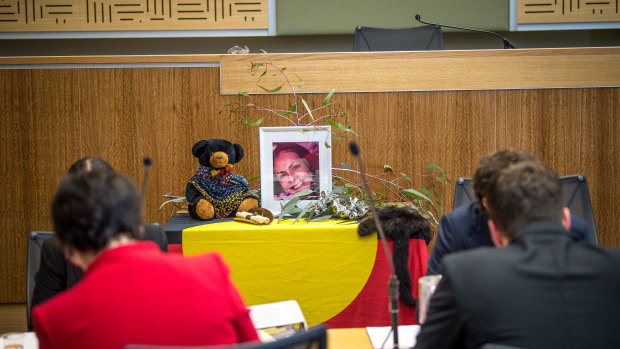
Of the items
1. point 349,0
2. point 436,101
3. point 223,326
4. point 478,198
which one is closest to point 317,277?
point 478,198

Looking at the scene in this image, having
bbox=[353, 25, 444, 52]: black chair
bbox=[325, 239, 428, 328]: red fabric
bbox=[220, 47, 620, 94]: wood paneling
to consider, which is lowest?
bbox=[325, 239, 428, 328]: red fabric

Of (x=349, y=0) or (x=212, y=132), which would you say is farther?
(x=349, y=0)

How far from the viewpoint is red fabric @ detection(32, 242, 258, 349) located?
0.82 metres

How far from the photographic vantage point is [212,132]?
3.08 metres

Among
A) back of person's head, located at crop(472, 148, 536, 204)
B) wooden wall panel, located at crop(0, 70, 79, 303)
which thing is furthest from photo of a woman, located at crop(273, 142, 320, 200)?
wooden wall panel, located at crop(0, 70, 79, 303)

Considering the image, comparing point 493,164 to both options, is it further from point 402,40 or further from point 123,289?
point 402,40

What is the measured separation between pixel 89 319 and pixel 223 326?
208 millimetres

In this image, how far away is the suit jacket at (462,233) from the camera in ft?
5.20

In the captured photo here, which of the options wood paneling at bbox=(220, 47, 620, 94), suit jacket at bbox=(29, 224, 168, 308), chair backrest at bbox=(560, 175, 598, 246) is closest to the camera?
suit jacket at bbox=(29, 224, 168, 308)

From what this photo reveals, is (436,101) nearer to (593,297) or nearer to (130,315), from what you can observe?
(593,297)

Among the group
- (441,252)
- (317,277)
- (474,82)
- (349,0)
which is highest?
(349,0)

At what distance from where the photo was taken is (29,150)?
305cm

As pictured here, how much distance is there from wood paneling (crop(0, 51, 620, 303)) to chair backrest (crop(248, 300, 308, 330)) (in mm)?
1661

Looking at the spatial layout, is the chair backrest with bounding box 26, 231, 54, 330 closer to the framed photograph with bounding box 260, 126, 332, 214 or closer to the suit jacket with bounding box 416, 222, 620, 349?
the framed photograph with bounding box 260, 126, 332, 214
